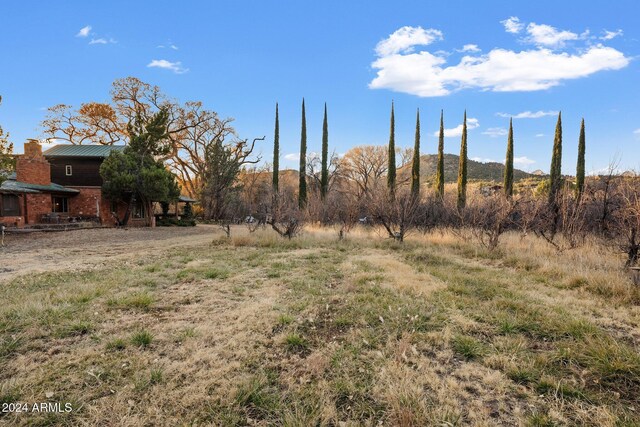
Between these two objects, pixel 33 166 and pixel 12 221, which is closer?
pixel 12 221

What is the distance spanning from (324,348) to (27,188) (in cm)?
2329

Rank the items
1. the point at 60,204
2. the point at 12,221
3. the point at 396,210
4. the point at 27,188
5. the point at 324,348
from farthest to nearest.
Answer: the point at 60,204, the point at 27,188, the point at 12,221, the point at 396,210, the point at 324,348

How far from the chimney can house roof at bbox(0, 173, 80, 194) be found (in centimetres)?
43

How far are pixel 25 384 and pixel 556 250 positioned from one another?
1240 centimetres

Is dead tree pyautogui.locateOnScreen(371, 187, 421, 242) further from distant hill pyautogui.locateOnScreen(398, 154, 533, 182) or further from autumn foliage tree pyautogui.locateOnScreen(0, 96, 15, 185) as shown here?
distant hill pyautogui.locateOnScreen(398, 154, 533, 182)

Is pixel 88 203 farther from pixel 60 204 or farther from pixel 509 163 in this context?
pixel 509 163

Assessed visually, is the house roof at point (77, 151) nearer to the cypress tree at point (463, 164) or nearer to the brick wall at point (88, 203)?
the brick wall at point (88, 203)

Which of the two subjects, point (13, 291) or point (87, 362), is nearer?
point (87, 362)

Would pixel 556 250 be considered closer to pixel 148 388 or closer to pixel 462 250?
pixel 462 250

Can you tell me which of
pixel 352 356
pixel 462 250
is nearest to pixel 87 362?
pixel 352 356

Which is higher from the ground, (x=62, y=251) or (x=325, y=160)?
(x=325, y=160)

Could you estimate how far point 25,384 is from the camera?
9.43 ft

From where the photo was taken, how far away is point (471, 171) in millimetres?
54281

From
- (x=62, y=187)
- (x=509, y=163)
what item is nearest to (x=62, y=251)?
(x=62, y=187)
